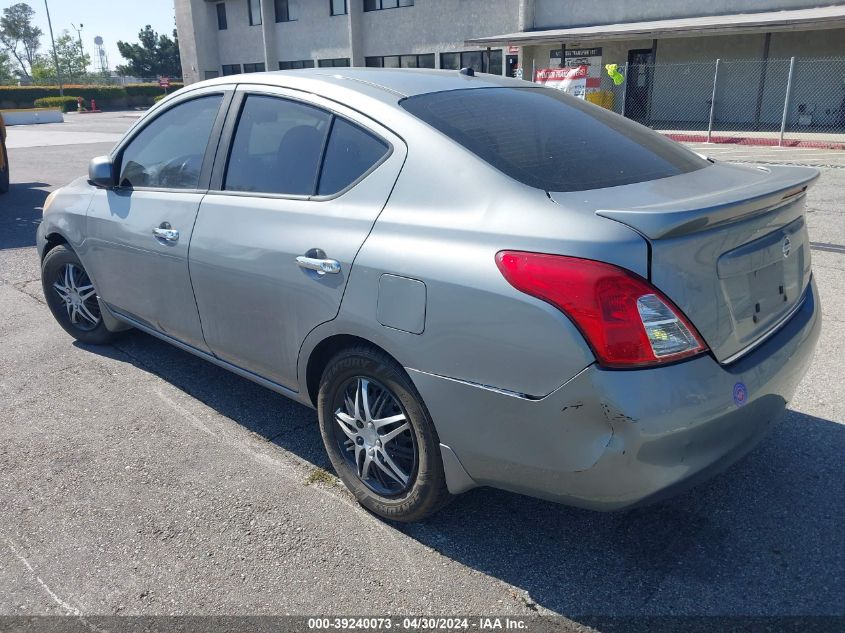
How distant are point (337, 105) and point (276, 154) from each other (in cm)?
42

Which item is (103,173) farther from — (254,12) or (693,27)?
(254,12)

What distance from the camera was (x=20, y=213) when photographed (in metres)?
10.2

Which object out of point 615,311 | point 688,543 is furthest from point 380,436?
point 688,543

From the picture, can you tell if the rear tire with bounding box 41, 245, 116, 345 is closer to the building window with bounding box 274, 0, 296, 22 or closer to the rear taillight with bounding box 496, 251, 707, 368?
the rear taillight with bounding box 496, 251, 707, 368

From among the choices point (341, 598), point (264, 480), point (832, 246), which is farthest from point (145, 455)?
point (832, 246)

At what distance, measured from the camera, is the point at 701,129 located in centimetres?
2138

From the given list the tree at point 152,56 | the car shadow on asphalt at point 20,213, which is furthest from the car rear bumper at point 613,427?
the tree at point 152,56

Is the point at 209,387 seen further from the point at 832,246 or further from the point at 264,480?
the point at 832,246

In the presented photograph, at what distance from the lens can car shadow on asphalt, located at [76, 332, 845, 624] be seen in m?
2.40

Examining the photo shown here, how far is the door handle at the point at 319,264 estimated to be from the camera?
2.68 m

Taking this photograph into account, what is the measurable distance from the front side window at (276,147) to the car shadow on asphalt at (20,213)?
20.0 feet

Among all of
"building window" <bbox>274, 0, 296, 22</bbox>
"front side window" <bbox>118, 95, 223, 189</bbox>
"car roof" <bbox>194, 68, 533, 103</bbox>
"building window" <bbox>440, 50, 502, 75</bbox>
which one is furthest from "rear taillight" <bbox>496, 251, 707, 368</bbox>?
"building window" <bbox>274, 0, 296, 22</bbox>

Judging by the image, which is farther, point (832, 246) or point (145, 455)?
point (832, 246)

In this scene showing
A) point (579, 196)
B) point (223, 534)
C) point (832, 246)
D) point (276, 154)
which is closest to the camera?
point (579, 196)
